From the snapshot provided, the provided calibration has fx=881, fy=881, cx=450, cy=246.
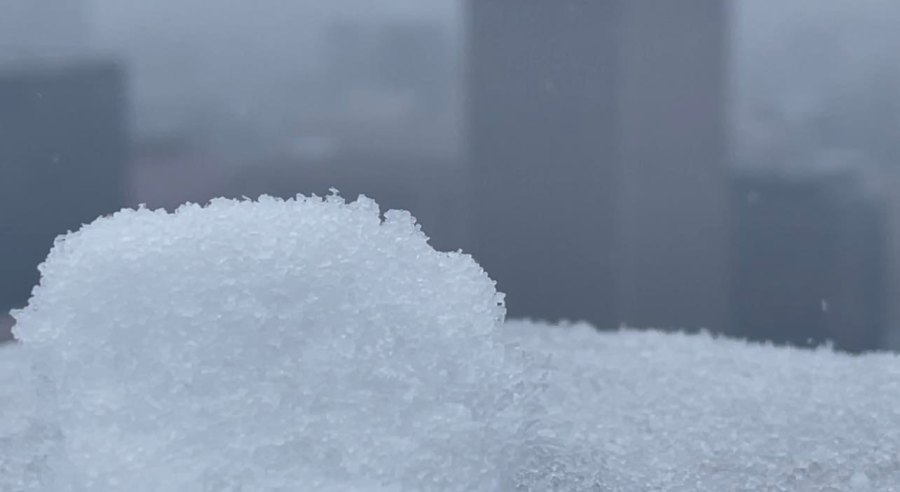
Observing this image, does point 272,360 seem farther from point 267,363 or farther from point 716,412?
point 716,412

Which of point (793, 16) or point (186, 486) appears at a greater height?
point (793, 16)

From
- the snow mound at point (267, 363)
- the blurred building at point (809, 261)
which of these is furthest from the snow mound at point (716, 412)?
the snow mound at point (267, 363)

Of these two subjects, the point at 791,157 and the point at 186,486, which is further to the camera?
the point at 791,157

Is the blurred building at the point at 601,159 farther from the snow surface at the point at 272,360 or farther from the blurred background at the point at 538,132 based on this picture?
the snow surface at the point at 272,360

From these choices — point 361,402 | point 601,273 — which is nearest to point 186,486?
point 361,402

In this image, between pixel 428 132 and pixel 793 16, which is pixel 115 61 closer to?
pixel 428 132

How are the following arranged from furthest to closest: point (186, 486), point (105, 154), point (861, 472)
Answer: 1. point (105, 154)
2. point (861, 472)
3. point (186, 486)

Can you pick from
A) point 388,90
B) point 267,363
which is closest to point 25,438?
point 267,363

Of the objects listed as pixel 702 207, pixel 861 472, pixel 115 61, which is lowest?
pixel 861 472
